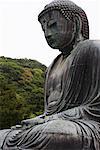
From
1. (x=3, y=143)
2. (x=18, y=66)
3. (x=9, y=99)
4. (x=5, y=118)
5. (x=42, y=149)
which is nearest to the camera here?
(x=42, y=149)

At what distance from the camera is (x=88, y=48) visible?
20.3ft

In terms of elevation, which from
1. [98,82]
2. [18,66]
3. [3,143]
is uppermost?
[98,82]

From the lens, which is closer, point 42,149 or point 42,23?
point 42,149

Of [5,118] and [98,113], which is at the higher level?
[98,113]

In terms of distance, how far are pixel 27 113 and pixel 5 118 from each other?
10.5 feet

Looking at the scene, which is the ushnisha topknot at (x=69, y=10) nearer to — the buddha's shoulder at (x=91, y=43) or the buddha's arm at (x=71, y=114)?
the buddha's shoulder at (x=91, y=43)

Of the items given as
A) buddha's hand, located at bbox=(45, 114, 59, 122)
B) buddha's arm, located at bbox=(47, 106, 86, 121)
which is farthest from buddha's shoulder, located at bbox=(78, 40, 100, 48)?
buddha's hand, located at bbox=(45, 114, 59, 122)

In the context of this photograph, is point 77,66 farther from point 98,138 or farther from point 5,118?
point 5,118

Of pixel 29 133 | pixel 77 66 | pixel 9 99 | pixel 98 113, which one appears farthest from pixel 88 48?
pixel 9 99

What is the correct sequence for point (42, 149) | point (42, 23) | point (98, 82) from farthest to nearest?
point (42, 23)
point (98, 82)
point (42, 149)

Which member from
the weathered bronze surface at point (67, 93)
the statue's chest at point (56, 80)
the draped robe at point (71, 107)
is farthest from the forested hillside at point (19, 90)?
the draped robe at point (71, 107)

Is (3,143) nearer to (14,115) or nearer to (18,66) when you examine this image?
(14,115)

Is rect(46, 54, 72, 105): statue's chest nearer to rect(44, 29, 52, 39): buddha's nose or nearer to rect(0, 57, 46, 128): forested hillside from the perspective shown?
rect(44, 29, 52, 39): buddha's nose

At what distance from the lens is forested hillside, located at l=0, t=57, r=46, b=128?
72.3 ft
